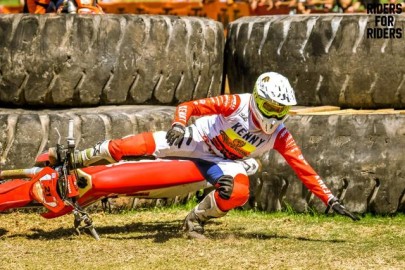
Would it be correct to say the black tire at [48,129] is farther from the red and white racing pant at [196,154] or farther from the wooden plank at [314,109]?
the wooden plank at [314,109]

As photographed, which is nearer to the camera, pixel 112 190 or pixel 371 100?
pixel 112 190

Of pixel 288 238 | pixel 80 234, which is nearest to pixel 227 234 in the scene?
pixel 288 238

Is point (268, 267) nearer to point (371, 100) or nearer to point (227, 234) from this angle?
point (227, 234)

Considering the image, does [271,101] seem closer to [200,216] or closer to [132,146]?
[200,216]

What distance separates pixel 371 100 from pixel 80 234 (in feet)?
9.85

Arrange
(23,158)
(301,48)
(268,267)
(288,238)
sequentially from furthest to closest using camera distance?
(301,48)
(23,158)
(288,238)
(268,267)

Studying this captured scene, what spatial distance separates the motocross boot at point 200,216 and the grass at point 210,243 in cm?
11

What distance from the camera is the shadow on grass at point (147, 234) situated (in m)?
8.67

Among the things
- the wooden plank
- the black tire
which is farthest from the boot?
the wooden plank

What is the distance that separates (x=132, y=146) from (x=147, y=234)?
71 cm

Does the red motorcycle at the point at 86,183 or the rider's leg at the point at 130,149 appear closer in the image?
the red motorcycle at the point at 86,183

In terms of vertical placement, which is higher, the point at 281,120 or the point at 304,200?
the point at 281,120

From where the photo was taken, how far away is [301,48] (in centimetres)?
1016

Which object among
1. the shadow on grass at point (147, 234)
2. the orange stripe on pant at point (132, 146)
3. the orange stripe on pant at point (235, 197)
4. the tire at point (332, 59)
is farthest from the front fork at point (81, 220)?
the tire at point (332, 59)
